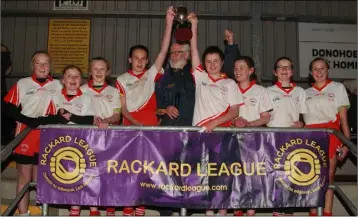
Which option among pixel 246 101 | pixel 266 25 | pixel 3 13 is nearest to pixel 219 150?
pixel 246 101

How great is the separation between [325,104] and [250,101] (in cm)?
89

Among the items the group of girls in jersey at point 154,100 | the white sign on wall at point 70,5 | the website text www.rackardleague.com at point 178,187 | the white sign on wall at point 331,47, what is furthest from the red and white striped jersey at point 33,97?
the white sign on wall at point 331,47

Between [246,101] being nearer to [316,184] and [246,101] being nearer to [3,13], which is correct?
[316,184]

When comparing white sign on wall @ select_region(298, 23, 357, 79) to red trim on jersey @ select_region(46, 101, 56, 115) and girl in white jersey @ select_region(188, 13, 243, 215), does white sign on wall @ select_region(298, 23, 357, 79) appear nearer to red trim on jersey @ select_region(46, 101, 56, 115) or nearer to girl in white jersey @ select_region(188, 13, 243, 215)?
girl in white jersey @ select_region(188, 13, 243, 215)

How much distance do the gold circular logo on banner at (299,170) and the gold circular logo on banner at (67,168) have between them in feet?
6.33

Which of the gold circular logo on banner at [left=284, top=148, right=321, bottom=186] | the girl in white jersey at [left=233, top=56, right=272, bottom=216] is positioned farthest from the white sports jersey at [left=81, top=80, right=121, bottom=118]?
the gold circular logo on banner at [left=284, top=148, right=321, bottom=186]

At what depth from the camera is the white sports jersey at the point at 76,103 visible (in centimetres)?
382

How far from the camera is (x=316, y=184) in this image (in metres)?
3.42

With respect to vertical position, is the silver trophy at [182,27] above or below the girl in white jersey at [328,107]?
above

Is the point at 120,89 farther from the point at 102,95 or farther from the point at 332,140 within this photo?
the point at 332,140

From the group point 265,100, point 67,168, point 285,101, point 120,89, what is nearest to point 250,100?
point 265,100

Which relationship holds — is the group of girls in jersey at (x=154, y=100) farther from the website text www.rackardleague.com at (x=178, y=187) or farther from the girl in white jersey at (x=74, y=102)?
the website text www.rackardleague.com at (x=178, y=187)

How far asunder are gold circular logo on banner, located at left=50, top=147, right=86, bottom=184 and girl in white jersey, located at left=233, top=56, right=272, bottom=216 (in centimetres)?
164

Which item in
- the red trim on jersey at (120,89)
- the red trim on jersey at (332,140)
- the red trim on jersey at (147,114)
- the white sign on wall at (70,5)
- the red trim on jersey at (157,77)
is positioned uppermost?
the white sign on wall at (70,5)
